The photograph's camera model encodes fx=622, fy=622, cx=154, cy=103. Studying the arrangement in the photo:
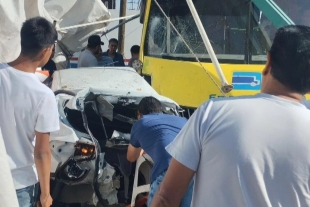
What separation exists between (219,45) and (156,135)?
308cm

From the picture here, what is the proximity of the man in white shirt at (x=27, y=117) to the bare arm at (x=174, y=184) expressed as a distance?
1144 millimetres

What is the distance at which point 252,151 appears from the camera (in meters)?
2.15

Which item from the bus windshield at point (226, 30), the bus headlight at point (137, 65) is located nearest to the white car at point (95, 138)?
the bus windshield at point (226, 30)

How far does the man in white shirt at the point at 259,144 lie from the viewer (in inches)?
84.8

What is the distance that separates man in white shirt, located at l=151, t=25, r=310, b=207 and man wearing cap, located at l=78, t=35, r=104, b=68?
7.04 metres

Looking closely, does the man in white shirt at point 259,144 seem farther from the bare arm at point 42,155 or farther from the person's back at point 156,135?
the person's back at point 156,135

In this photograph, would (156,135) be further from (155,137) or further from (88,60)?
(88,60)

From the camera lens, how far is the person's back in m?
4.02

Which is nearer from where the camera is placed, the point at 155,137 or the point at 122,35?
the point at 155,137

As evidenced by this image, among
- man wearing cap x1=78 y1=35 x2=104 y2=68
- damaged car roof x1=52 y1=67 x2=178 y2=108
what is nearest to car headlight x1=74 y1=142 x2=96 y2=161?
damaged car roof x1=52 y1=67 x2=178 y2=108

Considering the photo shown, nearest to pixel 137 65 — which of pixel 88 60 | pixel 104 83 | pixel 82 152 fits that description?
pixel 88 60

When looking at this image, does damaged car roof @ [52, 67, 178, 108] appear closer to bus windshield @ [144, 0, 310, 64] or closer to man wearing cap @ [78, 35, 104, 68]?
bus windshield @ [144, 0, 310, 64]

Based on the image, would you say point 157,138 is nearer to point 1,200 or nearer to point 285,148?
point 285,148

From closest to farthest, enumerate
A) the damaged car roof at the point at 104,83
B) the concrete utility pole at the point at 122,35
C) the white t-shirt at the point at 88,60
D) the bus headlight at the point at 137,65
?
the damaged car roof at the point at 104,83, the bus headlight at the point at 137,65, the white t-shirt at the point at 88,60, the concrete utility pole at the point at 122,35
